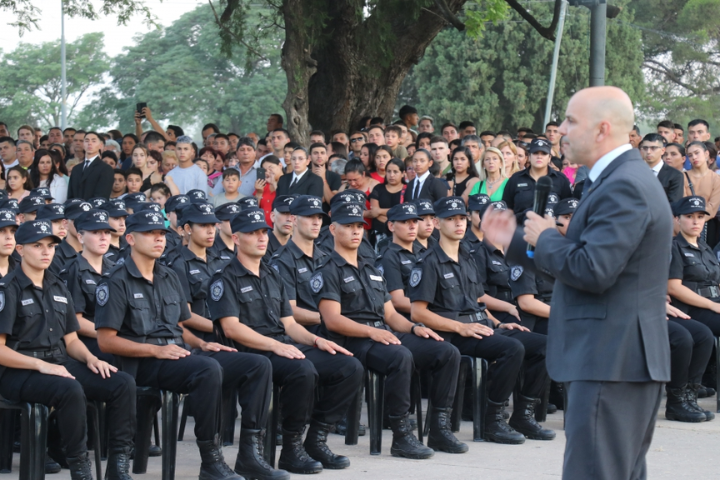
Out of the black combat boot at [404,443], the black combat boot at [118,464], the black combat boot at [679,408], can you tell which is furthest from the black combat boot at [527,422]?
the black combat boot at [118,464]

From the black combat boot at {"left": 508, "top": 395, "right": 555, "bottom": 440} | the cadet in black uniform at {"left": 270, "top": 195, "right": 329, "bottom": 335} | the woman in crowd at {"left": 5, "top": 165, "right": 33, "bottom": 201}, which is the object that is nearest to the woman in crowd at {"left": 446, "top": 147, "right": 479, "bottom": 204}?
the cadet in black uniform at {"left": 270, "top": 195, "right": 329, "bottom": 335}

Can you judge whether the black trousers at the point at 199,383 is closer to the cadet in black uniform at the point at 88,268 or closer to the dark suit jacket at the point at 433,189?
the cadet in black uniform at the point at 88,268

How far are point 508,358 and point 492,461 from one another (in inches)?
34.6

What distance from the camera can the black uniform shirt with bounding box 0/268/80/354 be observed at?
228 inches

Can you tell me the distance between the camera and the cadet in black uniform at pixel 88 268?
687cm

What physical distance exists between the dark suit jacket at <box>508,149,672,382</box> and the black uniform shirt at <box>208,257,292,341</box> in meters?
3.26

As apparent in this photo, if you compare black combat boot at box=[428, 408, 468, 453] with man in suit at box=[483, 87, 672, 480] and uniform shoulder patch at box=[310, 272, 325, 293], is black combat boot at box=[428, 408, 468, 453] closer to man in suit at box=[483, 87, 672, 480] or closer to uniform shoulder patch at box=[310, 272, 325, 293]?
uniform shoulder patch at box=[310, 272, 325, 293]

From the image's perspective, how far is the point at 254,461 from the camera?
594cm

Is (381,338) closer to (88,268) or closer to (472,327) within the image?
(472,327)

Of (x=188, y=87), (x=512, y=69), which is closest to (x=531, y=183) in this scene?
(x=512, y=69)

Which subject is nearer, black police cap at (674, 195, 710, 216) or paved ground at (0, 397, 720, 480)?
paved ground at (0, 397, 720, 480)

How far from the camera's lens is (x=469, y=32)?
1552 centimetres

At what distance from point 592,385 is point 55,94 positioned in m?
50.3

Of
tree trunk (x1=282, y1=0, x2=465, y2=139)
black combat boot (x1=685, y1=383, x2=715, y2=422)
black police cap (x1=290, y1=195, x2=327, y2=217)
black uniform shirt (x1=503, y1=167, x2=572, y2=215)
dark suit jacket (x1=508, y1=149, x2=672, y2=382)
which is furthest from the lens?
tree trunk (x1=282, y1=0, x2=465, y2=139)
